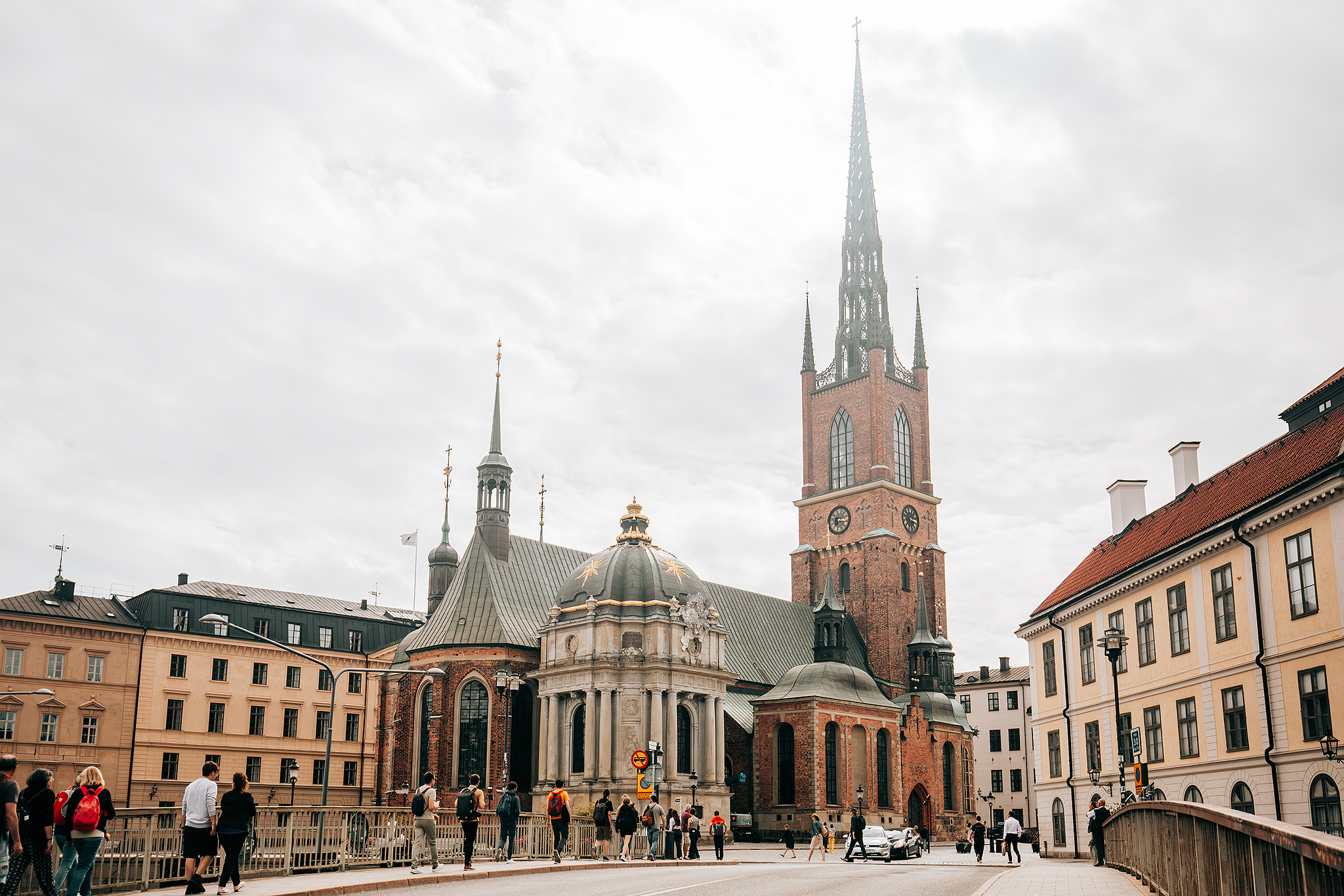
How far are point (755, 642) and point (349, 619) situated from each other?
26.4 metres

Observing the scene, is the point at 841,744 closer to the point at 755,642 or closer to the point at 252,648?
the point at 755,642

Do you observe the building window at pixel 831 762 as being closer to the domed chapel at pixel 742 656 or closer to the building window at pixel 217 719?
the domed chapel at pixel 742 656

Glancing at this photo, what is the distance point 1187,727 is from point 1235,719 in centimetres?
262

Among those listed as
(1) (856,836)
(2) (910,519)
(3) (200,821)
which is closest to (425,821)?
(3) (200,821)

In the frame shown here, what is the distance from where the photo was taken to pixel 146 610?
67375mm

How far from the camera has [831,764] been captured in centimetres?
6562

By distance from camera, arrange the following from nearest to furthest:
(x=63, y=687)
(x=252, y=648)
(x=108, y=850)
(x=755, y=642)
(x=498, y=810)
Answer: (x=108, y=850) < (x=498, y=810) < (x=63, y=687) < (x=252, y=648) < (x=755, y=642)

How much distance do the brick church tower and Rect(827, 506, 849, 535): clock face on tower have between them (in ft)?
0.22

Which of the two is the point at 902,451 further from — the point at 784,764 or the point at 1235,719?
the point at 1235,719

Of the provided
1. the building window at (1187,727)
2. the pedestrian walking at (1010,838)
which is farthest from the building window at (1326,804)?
the pedestrian walking at (1010,838)

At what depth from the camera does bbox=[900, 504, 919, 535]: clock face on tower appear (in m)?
85.1

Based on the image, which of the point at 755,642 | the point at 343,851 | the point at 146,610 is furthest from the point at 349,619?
the point at 343,851

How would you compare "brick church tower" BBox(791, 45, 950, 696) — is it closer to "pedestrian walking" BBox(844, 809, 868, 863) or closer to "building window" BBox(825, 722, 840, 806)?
"building window" BBox(825, 722, 840, 806)

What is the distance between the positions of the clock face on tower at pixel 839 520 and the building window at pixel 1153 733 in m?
50.6
